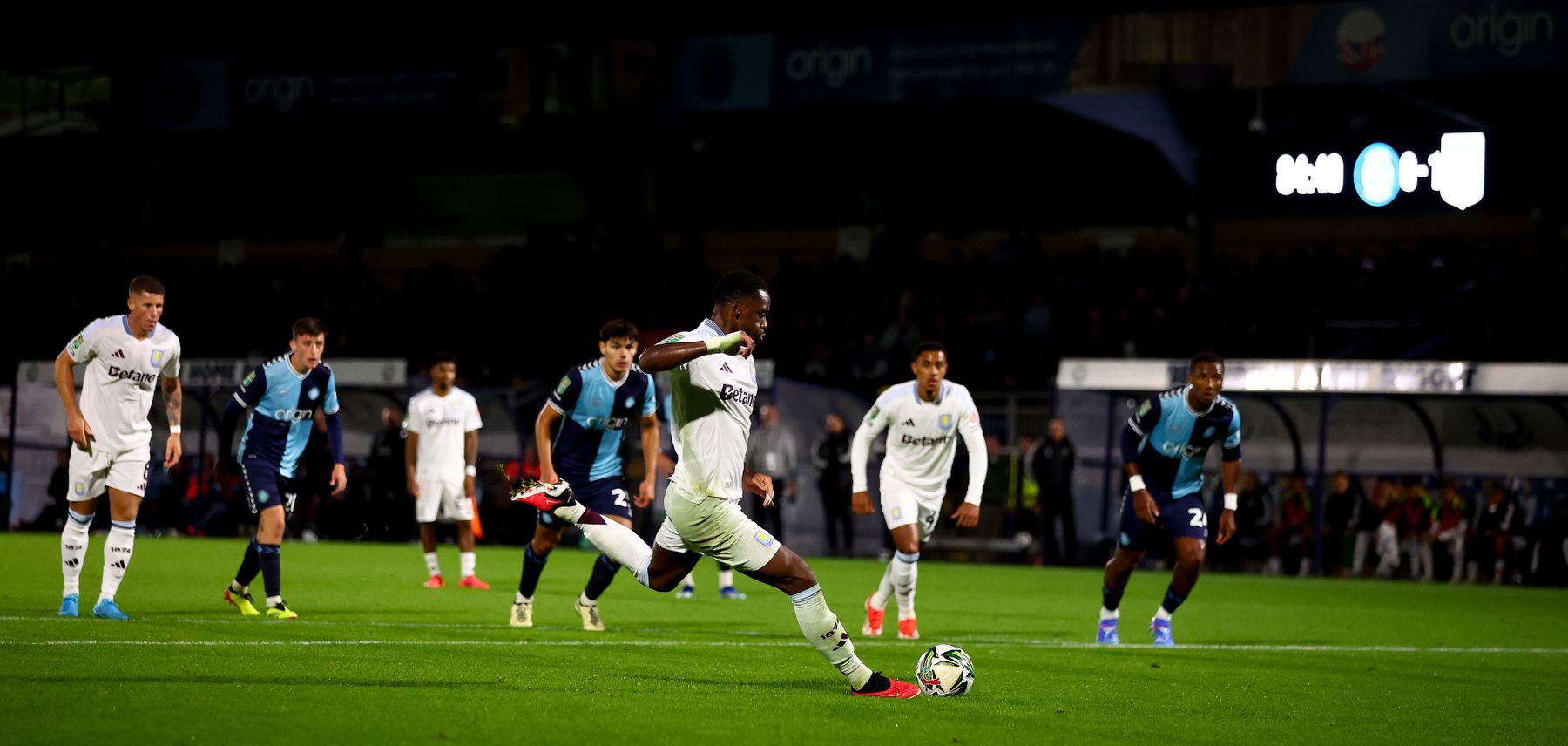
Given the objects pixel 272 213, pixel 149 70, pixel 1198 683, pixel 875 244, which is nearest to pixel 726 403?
pixel 1198 683

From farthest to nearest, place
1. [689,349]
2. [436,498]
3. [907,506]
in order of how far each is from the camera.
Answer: [436,498], [907,506], [689,349]

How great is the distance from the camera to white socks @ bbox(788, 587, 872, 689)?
8227mm

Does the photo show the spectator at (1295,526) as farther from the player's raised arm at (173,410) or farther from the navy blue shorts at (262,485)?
the player's raised arm at (173,410)

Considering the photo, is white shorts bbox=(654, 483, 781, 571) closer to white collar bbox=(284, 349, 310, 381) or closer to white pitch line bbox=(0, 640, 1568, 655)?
white pitch line bbox=(0, 640, 1568, 655)

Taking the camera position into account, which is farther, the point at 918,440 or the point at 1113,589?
the point at 918,440

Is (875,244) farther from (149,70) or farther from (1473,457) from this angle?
(149,70)

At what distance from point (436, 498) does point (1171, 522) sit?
366 inches

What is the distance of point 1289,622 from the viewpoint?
617 inches

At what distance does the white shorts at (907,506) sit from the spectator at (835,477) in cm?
1266

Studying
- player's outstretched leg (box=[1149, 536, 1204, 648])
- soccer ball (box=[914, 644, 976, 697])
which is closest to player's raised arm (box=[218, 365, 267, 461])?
soccer ball (box=[914, 644, 976, 697])

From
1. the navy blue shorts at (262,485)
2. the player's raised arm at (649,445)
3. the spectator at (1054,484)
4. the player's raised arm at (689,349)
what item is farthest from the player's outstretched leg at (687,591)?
the player's raised arm at (689,349)

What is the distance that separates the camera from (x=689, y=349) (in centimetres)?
785

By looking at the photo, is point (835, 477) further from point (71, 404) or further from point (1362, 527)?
point (71, 404)

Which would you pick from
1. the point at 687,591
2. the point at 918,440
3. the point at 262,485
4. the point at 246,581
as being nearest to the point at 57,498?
the point at 687,591
